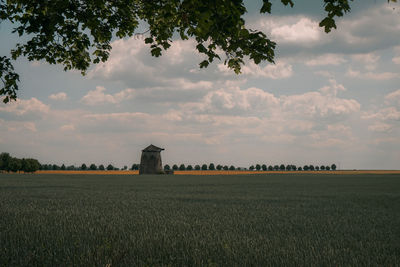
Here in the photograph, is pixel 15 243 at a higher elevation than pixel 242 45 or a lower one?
lower

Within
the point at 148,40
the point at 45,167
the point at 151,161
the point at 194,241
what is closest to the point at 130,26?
the point at 148,40

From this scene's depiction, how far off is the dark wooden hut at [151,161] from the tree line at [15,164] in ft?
117

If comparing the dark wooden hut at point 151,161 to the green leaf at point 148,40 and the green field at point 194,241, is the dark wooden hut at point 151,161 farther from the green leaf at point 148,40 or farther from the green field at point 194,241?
the green leaf at point 148,40

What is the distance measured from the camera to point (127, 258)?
203 inches

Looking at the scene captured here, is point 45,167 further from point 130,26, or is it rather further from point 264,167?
point 130,26

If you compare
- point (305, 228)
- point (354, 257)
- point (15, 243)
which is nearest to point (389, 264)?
point (354, 257)

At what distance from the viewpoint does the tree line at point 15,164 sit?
8925 cm

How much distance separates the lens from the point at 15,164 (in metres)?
89.1

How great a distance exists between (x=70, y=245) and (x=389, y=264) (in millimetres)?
5540

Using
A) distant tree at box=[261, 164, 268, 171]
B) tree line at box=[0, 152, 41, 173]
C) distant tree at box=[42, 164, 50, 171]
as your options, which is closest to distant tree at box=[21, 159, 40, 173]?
tree line at box=[0, 152, 41, 173]

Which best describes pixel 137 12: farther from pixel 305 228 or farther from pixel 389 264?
pixel 389 264

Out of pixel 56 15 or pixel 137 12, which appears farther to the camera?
pixel 137 12

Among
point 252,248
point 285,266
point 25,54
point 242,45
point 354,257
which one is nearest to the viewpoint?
point 285,266

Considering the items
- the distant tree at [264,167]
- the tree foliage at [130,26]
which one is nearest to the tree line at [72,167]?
the distant tree at [264,167]
